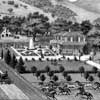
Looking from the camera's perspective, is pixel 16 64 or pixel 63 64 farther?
pixel 63 64

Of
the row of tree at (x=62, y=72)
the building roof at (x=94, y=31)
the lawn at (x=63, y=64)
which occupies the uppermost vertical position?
the building roof at (x=94, y=31)

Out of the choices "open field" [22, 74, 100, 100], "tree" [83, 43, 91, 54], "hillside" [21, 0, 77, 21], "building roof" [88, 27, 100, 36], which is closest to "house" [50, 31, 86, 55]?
"tree" [83, 43, 91, 54]

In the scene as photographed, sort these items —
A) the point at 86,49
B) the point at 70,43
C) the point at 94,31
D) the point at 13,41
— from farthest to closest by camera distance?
the point at 94,31 < the point at 13,41 < the point at 70,43 < the point at 86,49

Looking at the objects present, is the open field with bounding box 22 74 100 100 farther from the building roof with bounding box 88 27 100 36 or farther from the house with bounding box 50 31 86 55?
the building roof with bounding box 88 27 100 36

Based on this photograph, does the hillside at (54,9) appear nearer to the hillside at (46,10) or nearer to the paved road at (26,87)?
the hillside at (46,10)

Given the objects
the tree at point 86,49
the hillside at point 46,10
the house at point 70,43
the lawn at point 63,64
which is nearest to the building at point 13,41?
the house at point 70,43

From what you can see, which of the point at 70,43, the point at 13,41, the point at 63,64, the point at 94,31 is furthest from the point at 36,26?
the point at 63,64

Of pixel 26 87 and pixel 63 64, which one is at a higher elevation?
pixel 26 87

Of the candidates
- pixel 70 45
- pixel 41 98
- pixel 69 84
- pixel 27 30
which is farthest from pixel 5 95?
pixel 27 30

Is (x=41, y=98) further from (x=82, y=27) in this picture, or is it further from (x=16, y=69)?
(x=82, y=27)

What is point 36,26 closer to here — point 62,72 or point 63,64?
point 63,64
